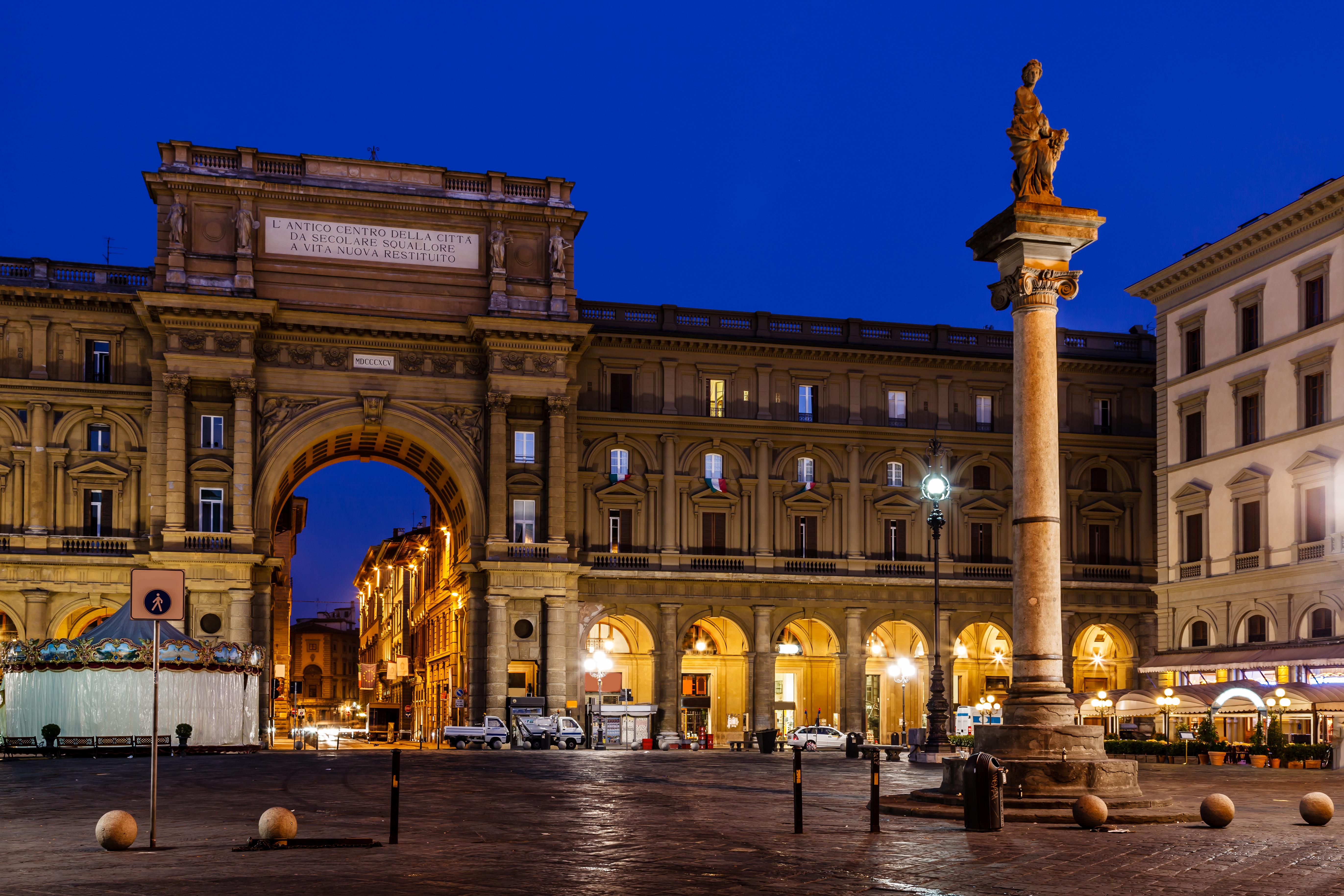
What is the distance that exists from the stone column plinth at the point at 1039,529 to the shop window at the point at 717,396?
4685 centimetres

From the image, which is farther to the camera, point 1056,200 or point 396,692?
point 396,692

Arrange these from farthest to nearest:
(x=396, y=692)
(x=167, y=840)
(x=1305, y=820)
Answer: (x=396, y=692)
(x=1305, y=820)
(x=167, y=840)

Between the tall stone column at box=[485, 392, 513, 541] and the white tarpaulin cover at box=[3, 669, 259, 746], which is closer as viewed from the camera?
the white tarpaulin cover at box=[3, 669, 259, 746]

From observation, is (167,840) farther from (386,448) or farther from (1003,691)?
(1003,691)

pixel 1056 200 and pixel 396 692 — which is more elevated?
pixel 1056 200

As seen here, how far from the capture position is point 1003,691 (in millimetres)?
73688

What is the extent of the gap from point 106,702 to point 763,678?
29451 millimetres

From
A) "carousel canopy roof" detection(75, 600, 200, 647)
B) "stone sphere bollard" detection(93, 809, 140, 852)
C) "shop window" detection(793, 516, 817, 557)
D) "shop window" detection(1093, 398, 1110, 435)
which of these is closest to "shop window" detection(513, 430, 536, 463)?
"shop window" detection(793, 516, 817, 557)

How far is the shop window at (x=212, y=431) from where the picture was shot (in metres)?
60.2

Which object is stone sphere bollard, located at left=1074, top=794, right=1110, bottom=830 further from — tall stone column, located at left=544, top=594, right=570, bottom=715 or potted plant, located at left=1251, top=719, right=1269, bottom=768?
tall stone column, located at left=544, top=594, right=570, bottom=715

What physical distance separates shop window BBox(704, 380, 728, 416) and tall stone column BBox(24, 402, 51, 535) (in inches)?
1114

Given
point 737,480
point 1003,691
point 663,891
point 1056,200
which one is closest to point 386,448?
point 737,480

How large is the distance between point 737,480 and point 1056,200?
47.2 meters

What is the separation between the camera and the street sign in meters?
A: 15.7
